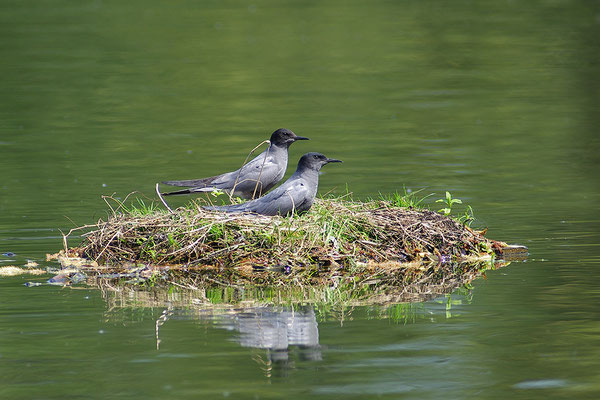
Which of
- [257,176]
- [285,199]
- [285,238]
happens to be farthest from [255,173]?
[285,238]

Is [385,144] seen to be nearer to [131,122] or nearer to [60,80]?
[131,122]

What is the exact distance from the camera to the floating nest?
9.77 m

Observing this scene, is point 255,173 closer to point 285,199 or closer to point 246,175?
point 246,175

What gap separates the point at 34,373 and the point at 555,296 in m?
4.17

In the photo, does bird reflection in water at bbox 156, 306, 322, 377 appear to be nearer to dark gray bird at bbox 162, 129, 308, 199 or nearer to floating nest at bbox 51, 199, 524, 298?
floating nest at bbox 51, 199, 524, 298

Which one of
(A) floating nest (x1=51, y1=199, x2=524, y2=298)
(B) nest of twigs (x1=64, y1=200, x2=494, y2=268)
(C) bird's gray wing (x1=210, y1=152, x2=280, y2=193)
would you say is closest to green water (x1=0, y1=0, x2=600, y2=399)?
(A) floating nest (x1=51, y1=199, x2=524, y2=298)

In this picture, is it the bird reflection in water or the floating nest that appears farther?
the floating nest

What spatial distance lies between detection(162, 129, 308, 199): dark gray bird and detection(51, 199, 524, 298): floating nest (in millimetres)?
1383

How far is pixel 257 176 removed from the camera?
1182 centimetres

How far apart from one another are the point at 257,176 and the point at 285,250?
2011mm

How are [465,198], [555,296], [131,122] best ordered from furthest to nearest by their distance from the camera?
[131,122] → [465,198] → [555,296]

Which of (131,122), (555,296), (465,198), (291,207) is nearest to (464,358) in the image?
(555,296)

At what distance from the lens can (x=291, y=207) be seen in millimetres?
10539

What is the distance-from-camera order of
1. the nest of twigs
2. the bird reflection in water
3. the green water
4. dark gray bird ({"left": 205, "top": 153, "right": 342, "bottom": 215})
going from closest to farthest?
1. the green water
2. the bird reflection in water
3. the nest of twigs
4. dark gray bird ({"left": 205, "top": 153, "right": 342, "bottom": 215})
